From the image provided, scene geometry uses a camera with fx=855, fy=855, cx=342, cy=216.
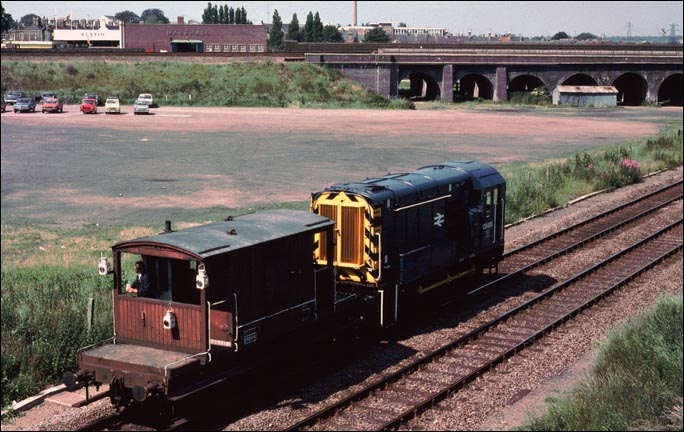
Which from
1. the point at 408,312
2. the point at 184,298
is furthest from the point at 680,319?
the point at 184,298

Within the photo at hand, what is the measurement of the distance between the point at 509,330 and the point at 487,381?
3.77m

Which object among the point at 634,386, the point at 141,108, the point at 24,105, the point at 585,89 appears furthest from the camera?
the point at 585,89

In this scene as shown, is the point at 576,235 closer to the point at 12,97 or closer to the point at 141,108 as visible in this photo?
the point at 141,108

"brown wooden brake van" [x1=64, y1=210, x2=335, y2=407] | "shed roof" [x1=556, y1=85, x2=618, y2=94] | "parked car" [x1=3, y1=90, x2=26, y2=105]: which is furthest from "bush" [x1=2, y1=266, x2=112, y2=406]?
"shed roof" [x1=556, y1=85, x2=618, y2=94]

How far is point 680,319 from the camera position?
17.4 metres

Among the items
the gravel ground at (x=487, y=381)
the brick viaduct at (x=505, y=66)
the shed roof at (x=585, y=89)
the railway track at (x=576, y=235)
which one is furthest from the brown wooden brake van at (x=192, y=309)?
the shed roof at (x=585, y=89)

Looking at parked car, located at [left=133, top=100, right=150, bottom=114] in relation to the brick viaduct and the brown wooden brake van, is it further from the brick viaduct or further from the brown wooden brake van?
the brown wooden brake van

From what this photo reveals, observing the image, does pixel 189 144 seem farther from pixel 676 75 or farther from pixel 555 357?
pixel 676 75

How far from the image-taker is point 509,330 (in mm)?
20734

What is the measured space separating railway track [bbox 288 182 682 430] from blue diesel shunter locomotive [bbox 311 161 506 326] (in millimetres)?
1727

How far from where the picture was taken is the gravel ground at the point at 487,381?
48.6ft

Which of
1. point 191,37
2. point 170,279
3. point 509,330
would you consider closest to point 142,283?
point 170,279

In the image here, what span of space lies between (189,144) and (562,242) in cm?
3168

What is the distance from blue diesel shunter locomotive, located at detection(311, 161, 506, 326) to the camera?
18.9m
